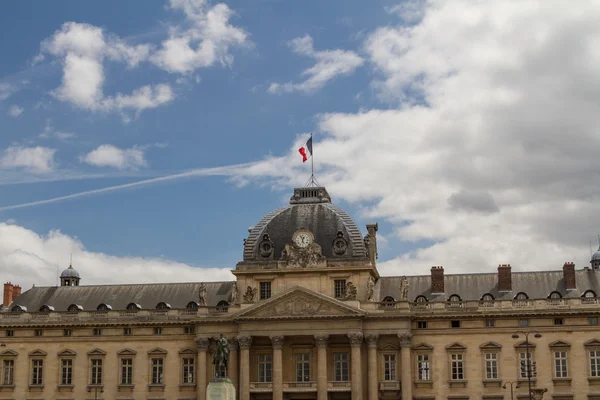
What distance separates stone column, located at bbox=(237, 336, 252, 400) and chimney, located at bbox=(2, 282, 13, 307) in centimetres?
2851

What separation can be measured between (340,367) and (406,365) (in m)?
6.57

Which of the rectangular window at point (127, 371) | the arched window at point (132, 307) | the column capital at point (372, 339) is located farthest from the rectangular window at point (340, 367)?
the arched window at point (132, 307)

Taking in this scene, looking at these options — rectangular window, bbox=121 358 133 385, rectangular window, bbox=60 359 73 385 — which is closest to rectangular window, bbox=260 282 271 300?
rectangular window, bbox=121 358 133 385

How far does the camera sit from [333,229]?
324 feet

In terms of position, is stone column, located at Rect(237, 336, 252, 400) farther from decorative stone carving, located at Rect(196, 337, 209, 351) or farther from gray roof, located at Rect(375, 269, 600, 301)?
gray roof, located at Rect(375, 269, 600, 301)

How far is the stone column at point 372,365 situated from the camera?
9150 centimetres

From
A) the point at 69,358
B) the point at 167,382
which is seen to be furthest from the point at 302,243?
the point at 69,358

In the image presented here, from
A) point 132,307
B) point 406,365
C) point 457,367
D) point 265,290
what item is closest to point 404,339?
point 406,365

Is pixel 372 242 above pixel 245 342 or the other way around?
above

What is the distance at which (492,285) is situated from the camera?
97125 millimetres

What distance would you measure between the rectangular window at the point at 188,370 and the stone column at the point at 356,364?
16130mm

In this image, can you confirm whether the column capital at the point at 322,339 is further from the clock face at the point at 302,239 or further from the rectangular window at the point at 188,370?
the rectangular window at the point at 188,370

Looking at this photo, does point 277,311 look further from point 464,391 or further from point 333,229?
point 464,391

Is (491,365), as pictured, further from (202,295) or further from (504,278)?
(202,295)
